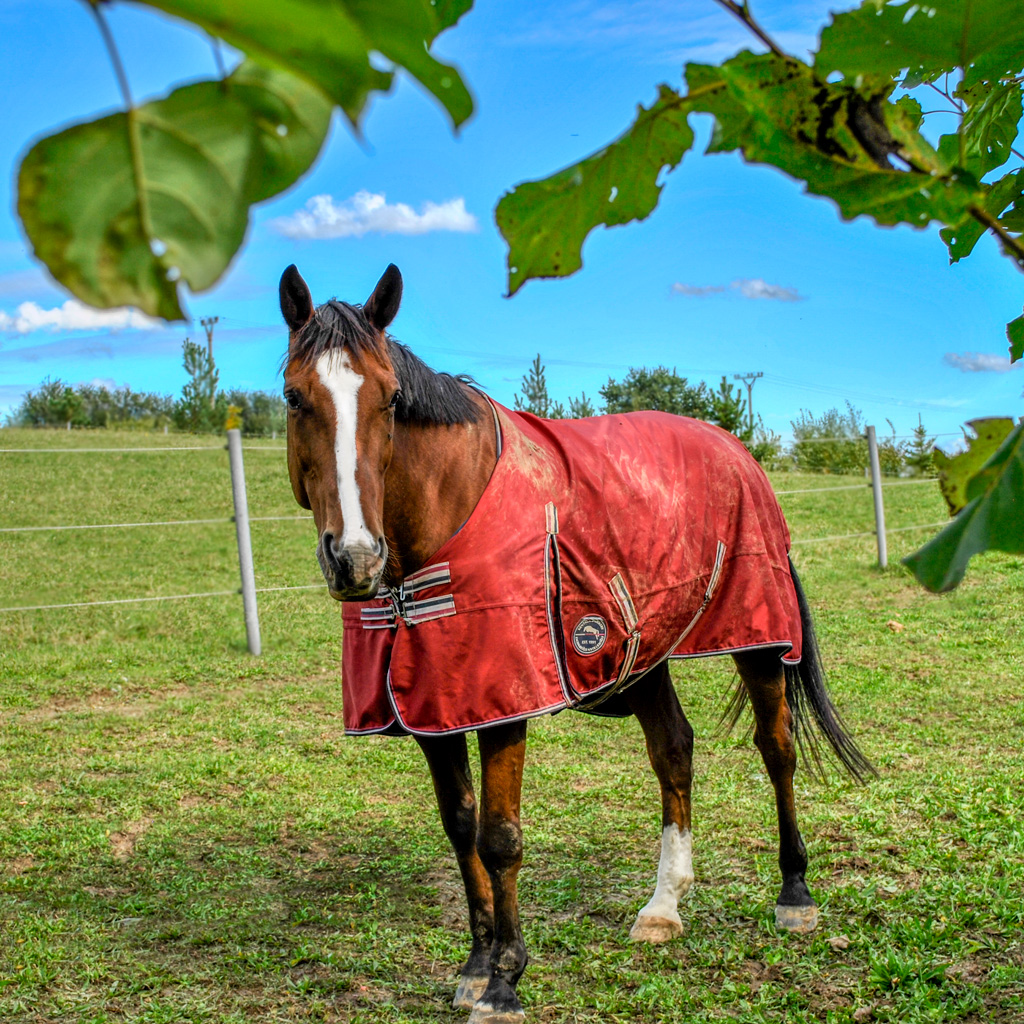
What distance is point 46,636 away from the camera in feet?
22.6

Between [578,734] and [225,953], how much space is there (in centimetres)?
224

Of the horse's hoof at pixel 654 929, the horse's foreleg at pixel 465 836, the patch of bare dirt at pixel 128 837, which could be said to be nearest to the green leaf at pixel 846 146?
the horse's foreleg at pixel 465 836

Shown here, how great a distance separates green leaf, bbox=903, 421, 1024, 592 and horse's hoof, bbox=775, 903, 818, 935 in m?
2.53

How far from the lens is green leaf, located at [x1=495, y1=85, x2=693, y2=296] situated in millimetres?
482

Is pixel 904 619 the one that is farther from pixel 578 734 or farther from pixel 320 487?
pixel 320 487

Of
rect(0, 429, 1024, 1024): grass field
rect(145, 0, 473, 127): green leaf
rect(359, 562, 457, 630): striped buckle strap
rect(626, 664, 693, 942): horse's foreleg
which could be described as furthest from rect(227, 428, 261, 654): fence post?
rect(145, 0, 473, 127): green leaf

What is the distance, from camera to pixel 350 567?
5.99ft

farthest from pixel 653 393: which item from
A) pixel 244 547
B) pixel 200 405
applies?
pixel 244 547

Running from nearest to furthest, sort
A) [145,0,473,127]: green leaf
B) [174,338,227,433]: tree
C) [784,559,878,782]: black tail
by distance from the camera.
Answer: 1. [145,0,473,127]: green leaf
2. [784,559,878,782]: black tail
3. [174,338,227,433]: tree

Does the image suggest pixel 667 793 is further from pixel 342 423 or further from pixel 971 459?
pixel 971 459

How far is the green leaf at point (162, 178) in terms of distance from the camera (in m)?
0.26

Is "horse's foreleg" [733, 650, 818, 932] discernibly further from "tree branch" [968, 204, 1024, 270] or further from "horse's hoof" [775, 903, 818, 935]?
"tree branch" [968, 204, 1024, 270]

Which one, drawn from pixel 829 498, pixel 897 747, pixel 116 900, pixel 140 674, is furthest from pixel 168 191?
pixel 829 498

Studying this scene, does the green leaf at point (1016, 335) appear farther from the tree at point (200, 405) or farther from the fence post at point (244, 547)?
the tree at point (200, 405)
